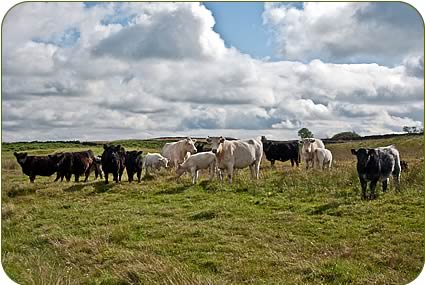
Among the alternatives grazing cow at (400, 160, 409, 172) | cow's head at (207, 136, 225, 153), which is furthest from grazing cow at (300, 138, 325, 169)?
grazing cow at (400, 160, 409, 172)

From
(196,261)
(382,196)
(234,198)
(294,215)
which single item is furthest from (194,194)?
(196,261)

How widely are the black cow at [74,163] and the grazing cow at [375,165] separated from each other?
7882mm

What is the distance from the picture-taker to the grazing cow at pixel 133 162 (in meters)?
16.3

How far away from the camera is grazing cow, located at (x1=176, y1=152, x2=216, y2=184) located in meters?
16.3

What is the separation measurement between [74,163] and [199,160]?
392 centimetres

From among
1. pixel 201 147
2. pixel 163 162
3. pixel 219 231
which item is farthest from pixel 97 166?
pixel 219 231

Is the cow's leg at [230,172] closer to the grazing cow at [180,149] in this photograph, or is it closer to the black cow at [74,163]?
the grazing cow at [180,149]

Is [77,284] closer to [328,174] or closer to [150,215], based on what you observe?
[150,215]

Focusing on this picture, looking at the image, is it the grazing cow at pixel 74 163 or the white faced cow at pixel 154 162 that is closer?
the grazing cow at pixel 74 163

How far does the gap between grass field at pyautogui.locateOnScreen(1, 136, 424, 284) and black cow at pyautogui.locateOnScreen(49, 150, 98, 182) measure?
7.52 ft

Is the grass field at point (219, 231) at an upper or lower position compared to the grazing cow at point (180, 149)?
lower

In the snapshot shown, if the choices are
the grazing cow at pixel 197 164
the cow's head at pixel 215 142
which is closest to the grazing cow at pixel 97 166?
the grazing cow at pixel 197 164

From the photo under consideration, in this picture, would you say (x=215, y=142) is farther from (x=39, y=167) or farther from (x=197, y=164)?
(x=39, y=167)

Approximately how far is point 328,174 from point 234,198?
114 inches
